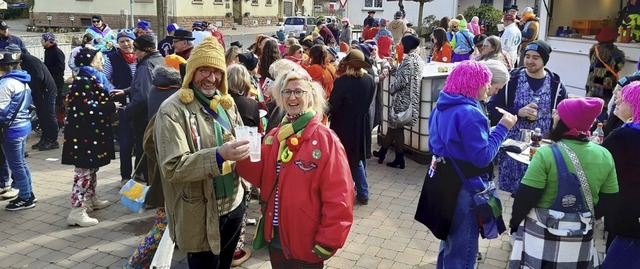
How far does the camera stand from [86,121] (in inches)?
213

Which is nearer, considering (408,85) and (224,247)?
(224,247)

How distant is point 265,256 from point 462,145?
2302mm

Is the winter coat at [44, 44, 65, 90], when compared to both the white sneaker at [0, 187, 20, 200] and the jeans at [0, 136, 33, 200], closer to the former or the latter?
the white sneaker at [0, 187, 20, 200]

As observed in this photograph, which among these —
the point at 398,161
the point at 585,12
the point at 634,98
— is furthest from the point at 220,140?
the point at 585,12

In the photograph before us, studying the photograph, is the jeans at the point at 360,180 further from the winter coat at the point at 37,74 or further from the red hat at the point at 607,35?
the winter coat at the point at 37,74

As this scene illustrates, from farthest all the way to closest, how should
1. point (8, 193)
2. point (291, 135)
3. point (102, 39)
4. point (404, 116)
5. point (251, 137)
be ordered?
point (102, 39) → point (404, 116) → point (8, 193) → point (291, 135) → point (251, 137)

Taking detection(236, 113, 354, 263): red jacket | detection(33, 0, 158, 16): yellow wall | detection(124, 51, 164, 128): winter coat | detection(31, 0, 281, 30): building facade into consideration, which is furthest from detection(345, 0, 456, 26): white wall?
detection(236, 113, 354, 263): red jacket

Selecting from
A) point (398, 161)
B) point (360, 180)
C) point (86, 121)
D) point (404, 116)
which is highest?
point (86, 121)

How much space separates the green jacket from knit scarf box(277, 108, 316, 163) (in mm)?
378

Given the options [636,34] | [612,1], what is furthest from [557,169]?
[612,1]

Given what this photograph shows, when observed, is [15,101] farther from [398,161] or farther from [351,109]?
[398,161]

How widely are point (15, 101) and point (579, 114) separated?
17.0ft

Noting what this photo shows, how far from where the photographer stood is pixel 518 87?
4832 millimetres

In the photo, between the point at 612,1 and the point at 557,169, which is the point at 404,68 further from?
the point at 612,1
